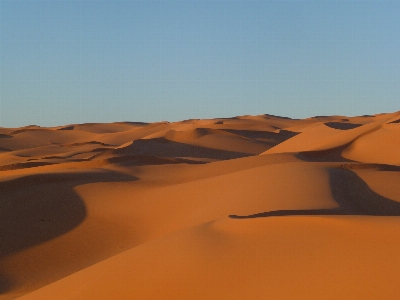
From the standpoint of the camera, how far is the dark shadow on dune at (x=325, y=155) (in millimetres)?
14117

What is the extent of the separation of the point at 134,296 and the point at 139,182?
682 centimetres

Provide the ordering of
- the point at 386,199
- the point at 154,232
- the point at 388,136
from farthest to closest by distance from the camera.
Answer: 1. the point at 388,136
2. the point at 386,199
3. the point at 154,232

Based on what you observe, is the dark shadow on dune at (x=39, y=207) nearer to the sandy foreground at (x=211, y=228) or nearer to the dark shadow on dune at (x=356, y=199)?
the sandy foreground at (x=211, y=228)

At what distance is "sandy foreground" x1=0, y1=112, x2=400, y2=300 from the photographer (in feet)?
14.0

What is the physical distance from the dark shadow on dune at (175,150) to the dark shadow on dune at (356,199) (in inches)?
508

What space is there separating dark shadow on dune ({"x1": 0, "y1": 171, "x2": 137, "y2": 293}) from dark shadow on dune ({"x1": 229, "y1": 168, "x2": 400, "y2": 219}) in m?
3.61

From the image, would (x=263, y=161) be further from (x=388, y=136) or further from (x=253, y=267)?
(x=253, y=267)

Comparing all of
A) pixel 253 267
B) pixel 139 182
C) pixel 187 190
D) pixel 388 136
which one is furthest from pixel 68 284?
pixel 388 136

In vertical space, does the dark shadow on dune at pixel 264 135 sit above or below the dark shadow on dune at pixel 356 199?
above

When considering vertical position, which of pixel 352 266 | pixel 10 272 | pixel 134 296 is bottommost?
pixel 10 272

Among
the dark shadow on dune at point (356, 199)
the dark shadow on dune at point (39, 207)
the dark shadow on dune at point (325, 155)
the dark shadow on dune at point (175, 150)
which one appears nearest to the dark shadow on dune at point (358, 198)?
the dark shadow on dune at point (356, 199)

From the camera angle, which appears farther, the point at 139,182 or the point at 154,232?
the point at 139,182

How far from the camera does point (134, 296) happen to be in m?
4.48

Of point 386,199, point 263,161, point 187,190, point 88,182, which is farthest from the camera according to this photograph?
point 263,161
